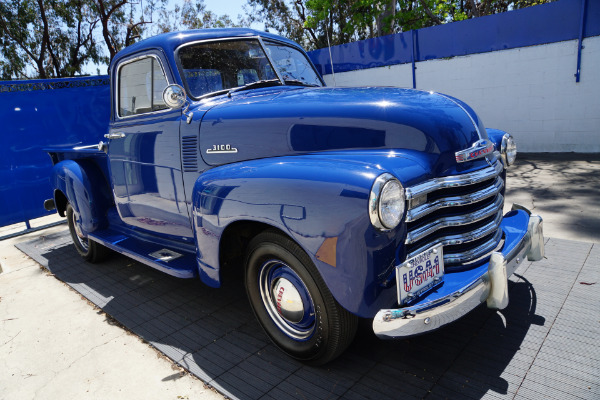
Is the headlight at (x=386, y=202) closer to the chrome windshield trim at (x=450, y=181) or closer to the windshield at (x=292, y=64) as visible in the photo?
the chrome windshield trim at (x=450, y=181)

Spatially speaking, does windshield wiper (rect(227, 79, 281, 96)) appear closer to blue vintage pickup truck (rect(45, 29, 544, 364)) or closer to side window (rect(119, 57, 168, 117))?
blue vintage pickup truck (rect(45, 29, 544, 364))

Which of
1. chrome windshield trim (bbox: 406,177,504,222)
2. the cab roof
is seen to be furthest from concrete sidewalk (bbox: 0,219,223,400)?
the cab roof

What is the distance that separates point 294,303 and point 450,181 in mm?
1102

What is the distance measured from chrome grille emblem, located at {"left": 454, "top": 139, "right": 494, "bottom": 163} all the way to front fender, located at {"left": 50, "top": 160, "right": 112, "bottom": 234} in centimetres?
342

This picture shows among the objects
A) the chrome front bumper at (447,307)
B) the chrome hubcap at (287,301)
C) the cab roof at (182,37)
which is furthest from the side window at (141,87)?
the chrome front bumper at (447,307)

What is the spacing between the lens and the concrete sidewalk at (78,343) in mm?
2543

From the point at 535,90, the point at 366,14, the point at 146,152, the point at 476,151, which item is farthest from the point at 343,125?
the point at 366,14

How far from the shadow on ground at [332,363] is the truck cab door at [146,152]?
2.16 ft

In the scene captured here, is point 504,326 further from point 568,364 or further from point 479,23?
point 479,23

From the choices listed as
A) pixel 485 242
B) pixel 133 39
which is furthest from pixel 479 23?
pixel 133 39

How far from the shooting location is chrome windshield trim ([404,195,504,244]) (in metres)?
2.10

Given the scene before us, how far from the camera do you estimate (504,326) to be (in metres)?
2.74

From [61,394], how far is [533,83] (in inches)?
346

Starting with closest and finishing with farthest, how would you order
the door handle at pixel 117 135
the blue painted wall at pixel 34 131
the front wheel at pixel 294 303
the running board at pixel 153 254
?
1. the front wheel at pixel 294 303
2. the running board at pixel 153 254
3. the door handle at pixel 117 135
4. the blue painted wall at pixel 34 131
